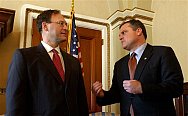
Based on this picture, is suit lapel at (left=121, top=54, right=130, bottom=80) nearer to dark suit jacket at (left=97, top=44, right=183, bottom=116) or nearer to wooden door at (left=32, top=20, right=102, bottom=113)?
dark suit jacket at (left=97, top=44, right=183, bottom=116)

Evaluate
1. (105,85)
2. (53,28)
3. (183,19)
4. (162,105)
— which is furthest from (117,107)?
(53,28)

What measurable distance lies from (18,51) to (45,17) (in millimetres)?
405

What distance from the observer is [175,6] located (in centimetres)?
368

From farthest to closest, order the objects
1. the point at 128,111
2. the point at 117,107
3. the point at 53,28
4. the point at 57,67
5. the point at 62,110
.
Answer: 1. the point at 117,107
2. the point at 128,111
3. the point at 53,28
4. the point at 57,67
5. the point at 62,110

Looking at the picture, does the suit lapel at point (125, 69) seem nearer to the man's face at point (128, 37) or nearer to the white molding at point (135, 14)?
the man's face at point (128, 37)

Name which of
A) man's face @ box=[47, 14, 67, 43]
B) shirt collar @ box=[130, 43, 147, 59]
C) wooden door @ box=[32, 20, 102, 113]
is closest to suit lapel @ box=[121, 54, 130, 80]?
shirt collar @ box=[130, 43, 147, 59]

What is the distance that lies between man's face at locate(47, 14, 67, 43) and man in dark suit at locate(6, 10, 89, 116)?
3.2 inches

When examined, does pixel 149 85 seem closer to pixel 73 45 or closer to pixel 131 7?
pixel 73 45

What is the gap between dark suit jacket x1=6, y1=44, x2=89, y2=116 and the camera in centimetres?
162

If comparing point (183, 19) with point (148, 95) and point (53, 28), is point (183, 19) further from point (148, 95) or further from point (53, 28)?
point (53, 28)

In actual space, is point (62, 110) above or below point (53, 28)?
below

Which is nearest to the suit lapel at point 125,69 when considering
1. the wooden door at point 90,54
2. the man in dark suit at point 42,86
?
the man in dark suit at point 42,86

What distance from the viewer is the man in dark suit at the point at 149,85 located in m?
1.99

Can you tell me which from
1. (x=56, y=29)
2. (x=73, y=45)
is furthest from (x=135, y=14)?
(x=56, y=29)
